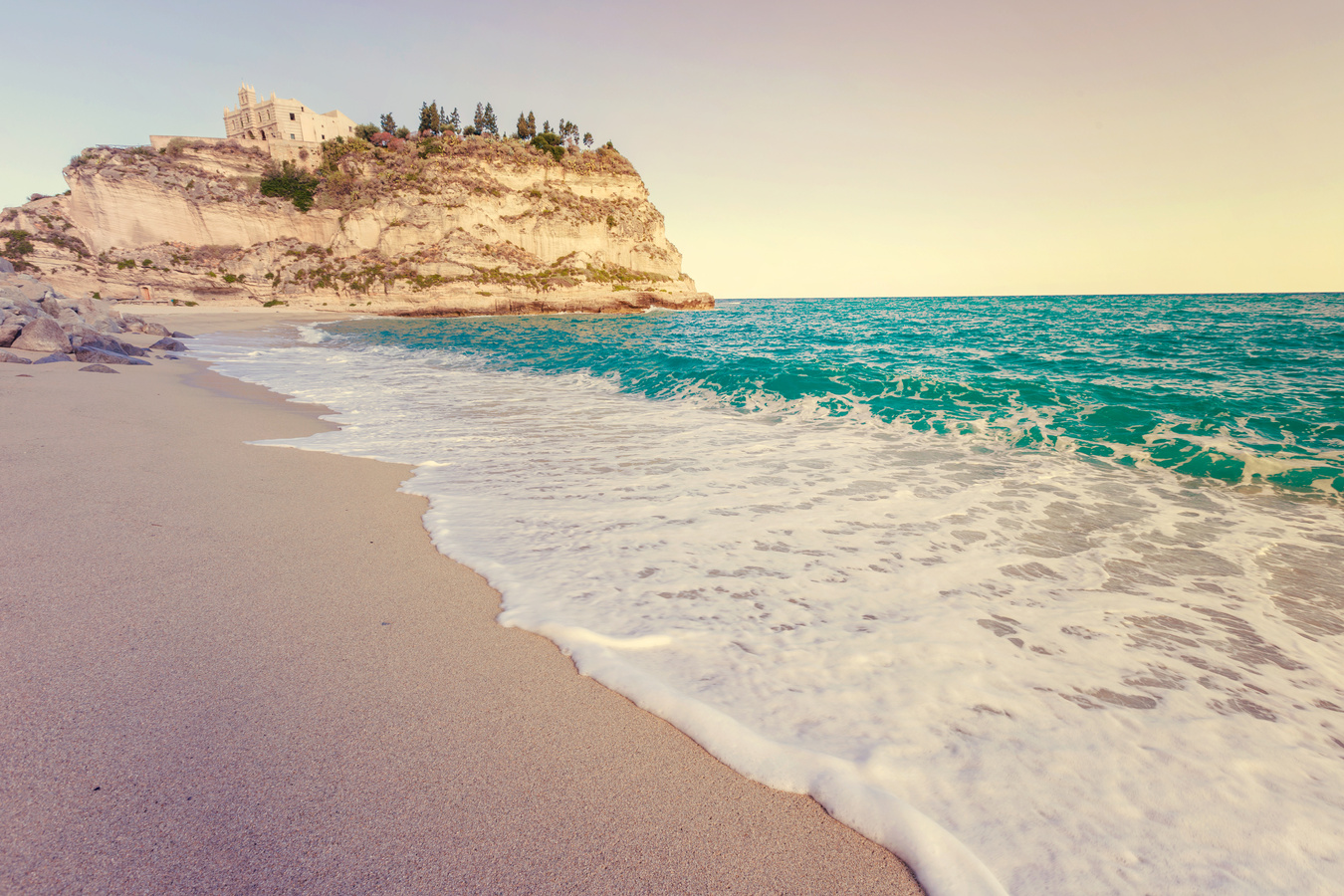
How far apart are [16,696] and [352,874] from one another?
1.52m

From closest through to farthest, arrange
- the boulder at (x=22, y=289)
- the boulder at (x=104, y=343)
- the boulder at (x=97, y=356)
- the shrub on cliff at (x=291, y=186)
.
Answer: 1. the boulder at (x=97, y=356)
2. the boulder at (x=104, y=343)
3. the boulder at (x=22, y=289)
4. the shrub on cliff at (x=291, y=186)

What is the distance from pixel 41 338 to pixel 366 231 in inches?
2187

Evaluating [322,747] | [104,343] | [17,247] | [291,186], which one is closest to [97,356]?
[104,343]

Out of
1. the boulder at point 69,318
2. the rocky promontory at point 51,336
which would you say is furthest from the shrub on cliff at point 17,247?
the boulder at point 69,318

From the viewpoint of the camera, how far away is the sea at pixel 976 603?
1.69 metres

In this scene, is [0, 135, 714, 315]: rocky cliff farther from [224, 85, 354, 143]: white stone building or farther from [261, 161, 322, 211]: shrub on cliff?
[224, 85, 354, 143]: white stone building

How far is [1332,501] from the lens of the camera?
16.3 feet

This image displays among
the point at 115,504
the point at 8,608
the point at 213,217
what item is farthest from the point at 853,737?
the point at 213,217

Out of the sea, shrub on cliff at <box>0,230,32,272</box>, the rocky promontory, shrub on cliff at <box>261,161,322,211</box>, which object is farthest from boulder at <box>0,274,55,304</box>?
shrub on cliff at <box>261,161,322,211</box>

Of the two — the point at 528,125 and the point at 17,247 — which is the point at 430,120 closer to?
the point at 528,125

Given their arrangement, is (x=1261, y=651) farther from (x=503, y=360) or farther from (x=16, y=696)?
(x=503, y=360)

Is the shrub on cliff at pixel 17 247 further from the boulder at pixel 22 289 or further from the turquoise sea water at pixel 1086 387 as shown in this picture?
the turquoise sea water at pixel 1086 387

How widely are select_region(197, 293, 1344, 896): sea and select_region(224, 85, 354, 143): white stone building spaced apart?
3261 inches

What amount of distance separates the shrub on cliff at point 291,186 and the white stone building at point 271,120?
927 cm
